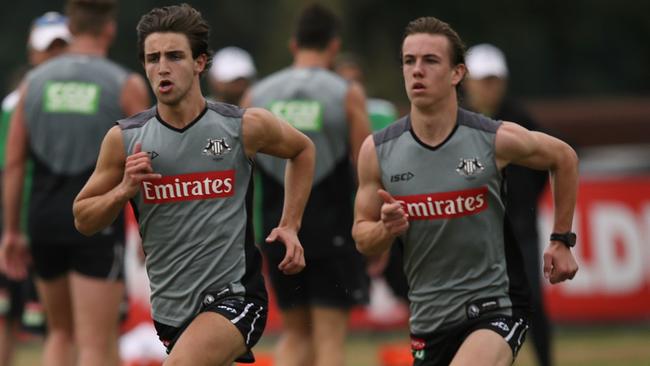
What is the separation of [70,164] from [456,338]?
3212 millimetres

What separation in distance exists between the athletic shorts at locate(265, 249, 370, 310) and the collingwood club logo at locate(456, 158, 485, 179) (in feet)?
8.13

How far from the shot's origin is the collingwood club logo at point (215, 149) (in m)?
7.64

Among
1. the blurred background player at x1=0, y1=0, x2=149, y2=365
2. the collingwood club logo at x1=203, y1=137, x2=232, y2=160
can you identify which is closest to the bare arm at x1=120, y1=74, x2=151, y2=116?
the blurred background player at x1=0, y1=0, x2=149, y2=365

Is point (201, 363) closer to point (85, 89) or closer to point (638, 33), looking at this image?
point (85, 89)

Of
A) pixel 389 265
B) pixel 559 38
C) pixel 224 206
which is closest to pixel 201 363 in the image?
pixel 224 206

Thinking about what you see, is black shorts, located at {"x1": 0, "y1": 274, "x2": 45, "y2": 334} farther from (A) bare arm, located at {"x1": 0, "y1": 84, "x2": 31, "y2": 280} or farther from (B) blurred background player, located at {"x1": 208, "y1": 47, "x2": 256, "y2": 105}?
(B) blurred background player, located at {"x1": 208, "y1": 47, "x2": 256, "y2": 105}

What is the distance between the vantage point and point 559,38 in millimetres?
34188

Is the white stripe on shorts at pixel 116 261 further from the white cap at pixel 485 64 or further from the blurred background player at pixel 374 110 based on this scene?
the white cap at pixel 485 64

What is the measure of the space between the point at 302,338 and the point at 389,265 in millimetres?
2653

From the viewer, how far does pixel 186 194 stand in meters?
7.58

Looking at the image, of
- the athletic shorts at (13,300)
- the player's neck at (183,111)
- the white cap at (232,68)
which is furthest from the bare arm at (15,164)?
the white cap at (232,68)

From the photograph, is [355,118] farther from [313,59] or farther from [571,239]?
[571,239]

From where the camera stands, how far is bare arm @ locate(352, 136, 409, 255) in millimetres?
7359

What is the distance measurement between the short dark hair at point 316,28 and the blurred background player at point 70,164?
1211 mm
